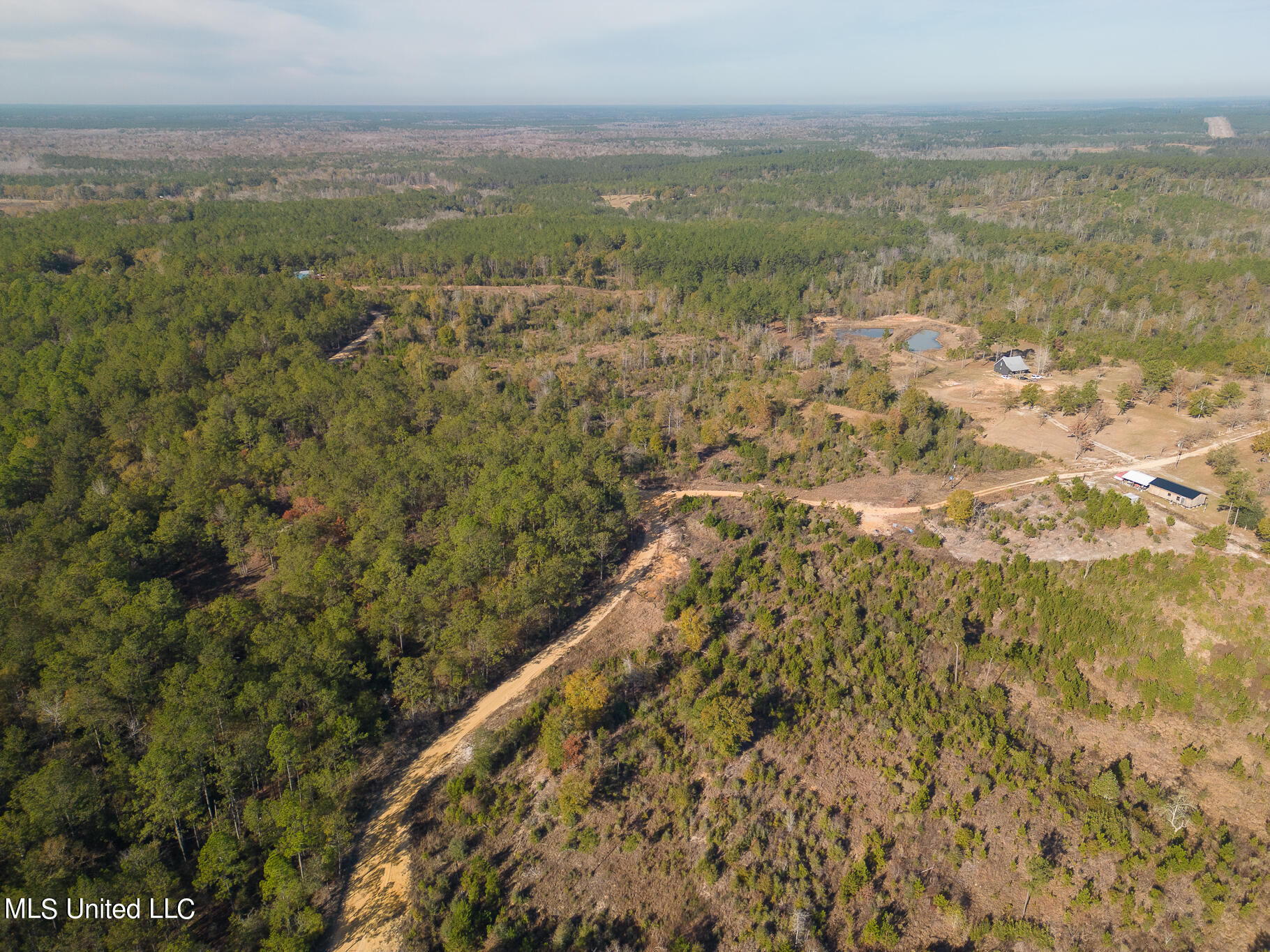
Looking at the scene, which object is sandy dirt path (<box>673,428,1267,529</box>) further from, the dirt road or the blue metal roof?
the dirt road

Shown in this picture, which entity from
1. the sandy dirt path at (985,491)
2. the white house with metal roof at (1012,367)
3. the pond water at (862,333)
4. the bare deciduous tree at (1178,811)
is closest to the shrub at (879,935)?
the bare deciduous tree at (1178,811)

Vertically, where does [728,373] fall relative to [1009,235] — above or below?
below

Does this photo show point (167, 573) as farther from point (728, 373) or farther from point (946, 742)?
point (728, 373)

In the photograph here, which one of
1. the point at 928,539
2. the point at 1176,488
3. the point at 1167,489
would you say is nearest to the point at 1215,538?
the point at 1167,489

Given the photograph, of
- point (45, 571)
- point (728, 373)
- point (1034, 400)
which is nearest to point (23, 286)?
point (45, 571)

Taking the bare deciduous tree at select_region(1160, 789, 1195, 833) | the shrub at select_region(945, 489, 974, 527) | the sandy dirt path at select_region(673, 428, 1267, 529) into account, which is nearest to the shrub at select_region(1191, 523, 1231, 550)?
the sandy dirt path at select_region(673, 428, 1267, 529)

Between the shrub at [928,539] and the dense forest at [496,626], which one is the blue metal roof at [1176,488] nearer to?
the dense forest at [496,626]

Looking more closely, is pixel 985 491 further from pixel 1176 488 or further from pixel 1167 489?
pixel 1176 488
